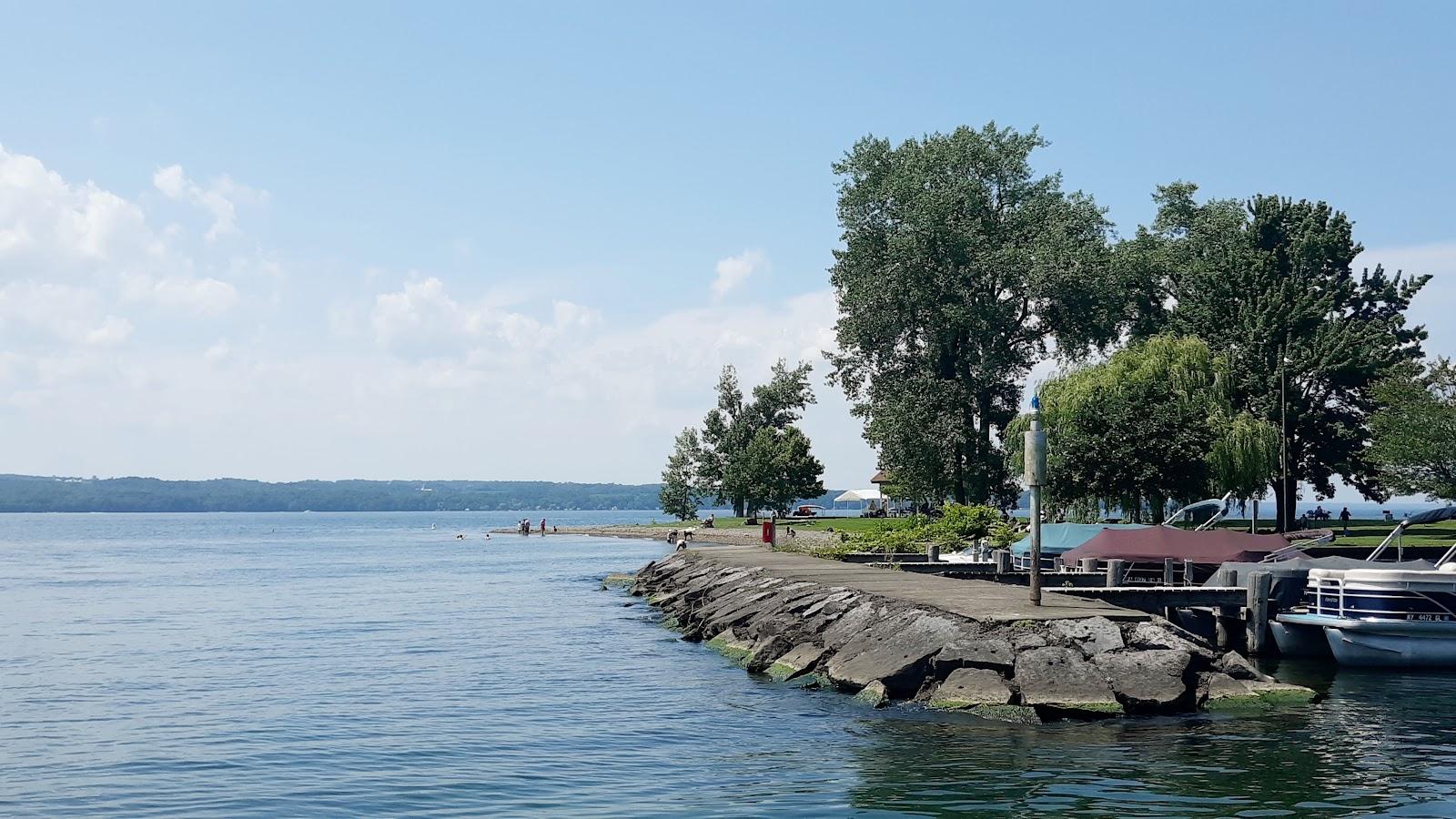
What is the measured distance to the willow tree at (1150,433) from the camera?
170 ft

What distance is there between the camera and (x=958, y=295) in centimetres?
6425

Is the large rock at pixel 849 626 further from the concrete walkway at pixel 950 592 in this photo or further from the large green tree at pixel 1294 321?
the large green tree at pixel 1294 321

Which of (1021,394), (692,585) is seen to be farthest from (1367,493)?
(692,585)

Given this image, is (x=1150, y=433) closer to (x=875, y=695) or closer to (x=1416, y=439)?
(x=1416, y=439)

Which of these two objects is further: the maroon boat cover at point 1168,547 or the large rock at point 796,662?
the maroon boat cover at point 1168,547

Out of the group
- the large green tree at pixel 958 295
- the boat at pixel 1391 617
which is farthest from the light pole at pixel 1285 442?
the boat at pixel 1391 617

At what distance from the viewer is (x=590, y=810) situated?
15648 millimetres

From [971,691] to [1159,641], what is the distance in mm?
3650

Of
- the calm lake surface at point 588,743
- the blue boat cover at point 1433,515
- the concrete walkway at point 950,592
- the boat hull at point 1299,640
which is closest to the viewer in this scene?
the calm lake surface at point 588,743

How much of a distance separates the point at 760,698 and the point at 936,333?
1704 inches

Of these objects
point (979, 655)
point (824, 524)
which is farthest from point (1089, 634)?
point (824, 524)

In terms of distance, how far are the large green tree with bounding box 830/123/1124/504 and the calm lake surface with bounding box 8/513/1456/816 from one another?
30.7 metres

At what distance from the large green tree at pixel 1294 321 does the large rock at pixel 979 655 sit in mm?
41610

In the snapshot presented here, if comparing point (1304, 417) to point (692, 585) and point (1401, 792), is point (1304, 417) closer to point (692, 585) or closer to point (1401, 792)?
point (692, 585)
